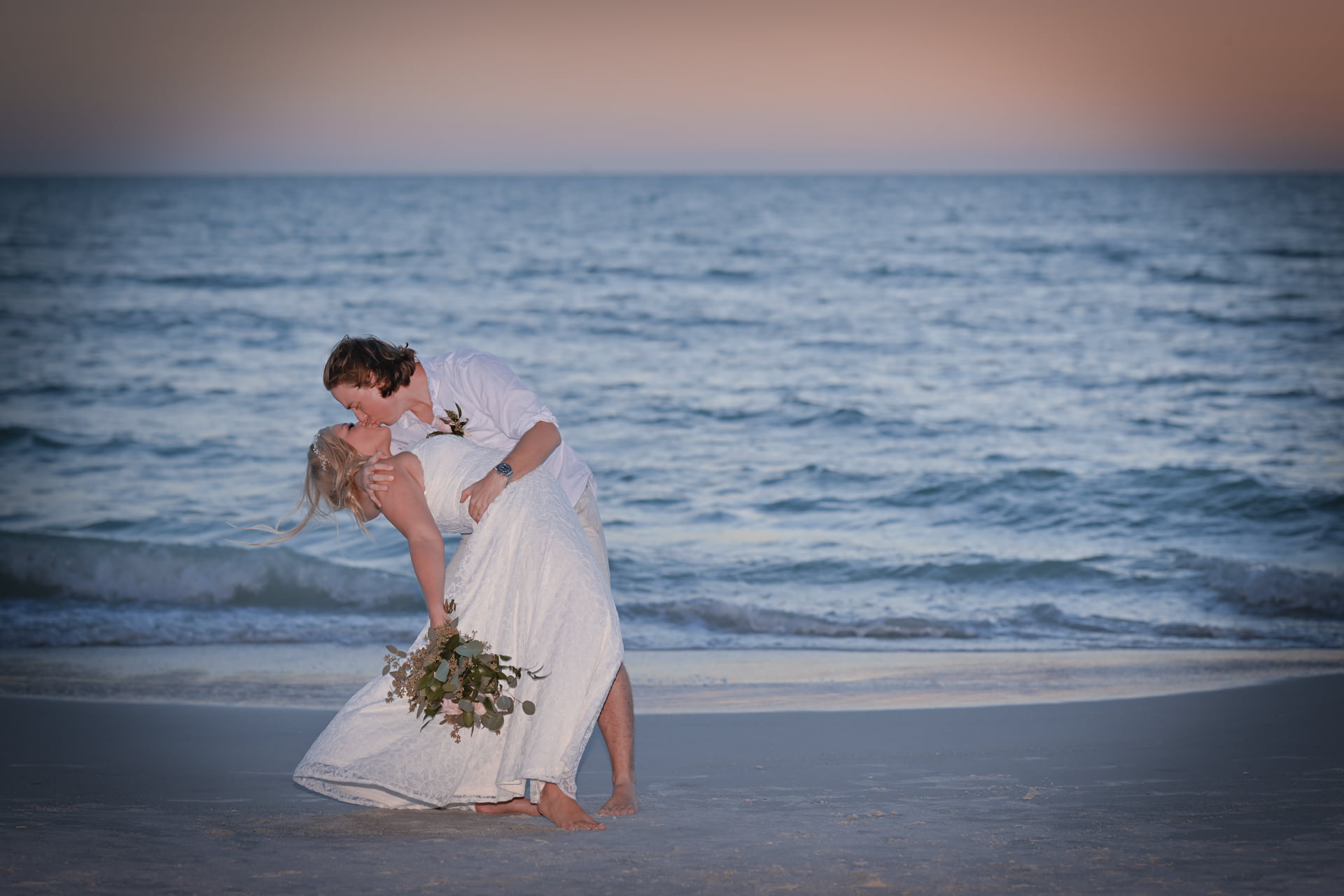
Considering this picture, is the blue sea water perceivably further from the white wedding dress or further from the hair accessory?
the hair accessory

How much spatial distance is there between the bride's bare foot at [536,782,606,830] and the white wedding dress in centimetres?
4

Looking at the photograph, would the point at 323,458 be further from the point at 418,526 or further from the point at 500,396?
the point at 500,396

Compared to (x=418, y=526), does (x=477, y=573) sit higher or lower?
lower

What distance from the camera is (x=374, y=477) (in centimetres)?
385

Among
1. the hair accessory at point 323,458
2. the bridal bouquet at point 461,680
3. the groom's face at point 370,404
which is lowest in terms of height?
the bridal bouquet at point 461,680

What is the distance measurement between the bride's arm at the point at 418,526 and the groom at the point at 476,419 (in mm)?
47

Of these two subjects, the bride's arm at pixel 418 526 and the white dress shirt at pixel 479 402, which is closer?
the bride's arm at pixel 418 526

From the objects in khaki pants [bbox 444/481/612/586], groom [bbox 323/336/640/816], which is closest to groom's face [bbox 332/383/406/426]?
groom [bbox 323/336/640/816]

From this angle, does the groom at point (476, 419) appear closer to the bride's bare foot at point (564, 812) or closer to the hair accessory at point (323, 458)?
the hair accessory at point (323, 458)

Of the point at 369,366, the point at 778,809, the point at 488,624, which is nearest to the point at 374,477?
the point at 369,366

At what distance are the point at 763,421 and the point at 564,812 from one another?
11994mm

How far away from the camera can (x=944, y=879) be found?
130 inches

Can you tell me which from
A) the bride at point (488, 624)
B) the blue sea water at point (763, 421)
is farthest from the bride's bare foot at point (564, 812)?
the blue sea water at point (763, 421)

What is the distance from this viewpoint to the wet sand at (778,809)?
3.34 metres
